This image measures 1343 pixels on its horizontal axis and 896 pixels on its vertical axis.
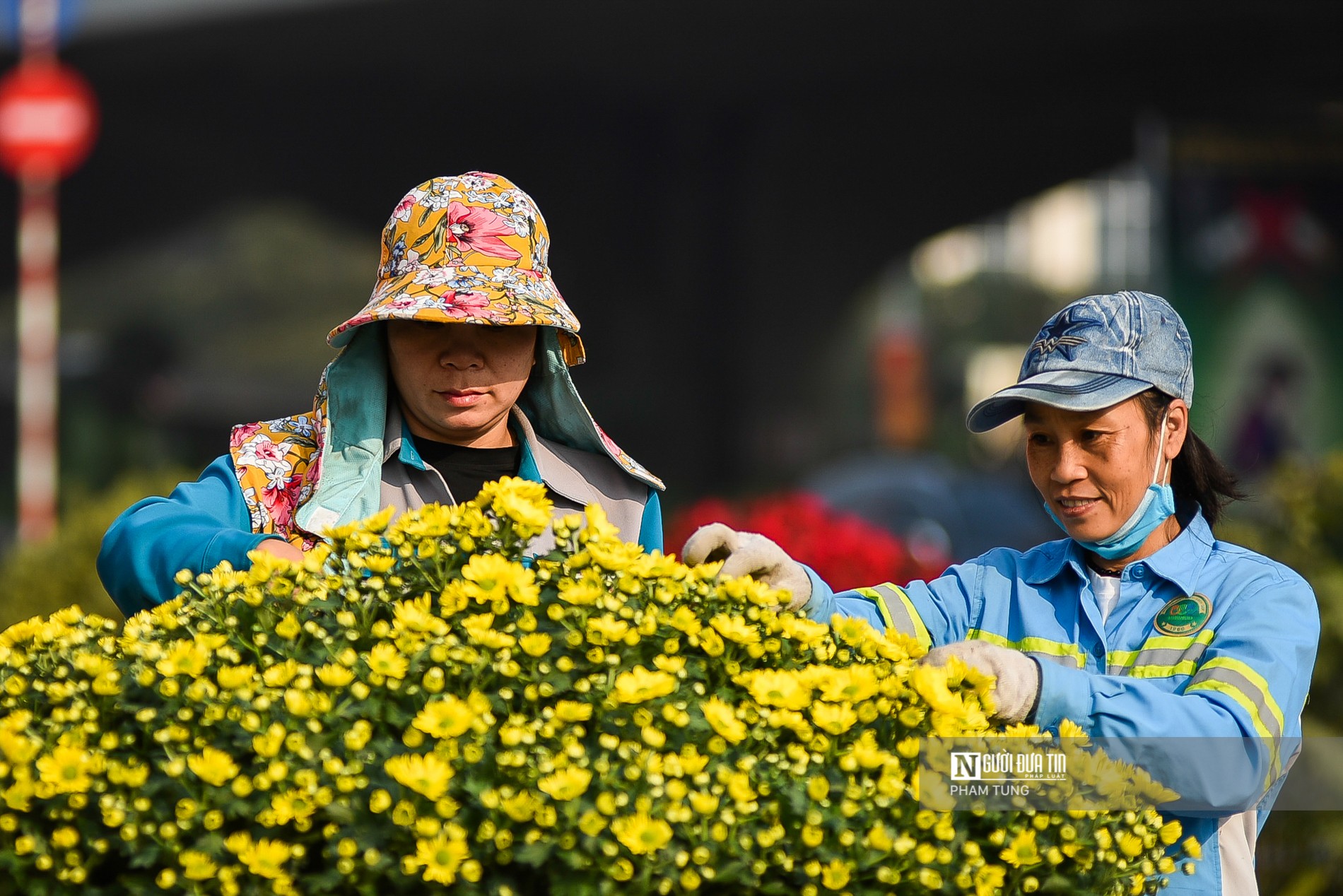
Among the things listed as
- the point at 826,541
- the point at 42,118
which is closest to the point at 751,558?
the point at 826,541

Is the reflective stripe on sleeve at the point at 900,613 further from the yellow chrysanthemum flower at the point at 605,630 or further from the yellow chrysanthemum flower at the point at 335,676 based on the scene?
the yellow chrysanthemum flower at the point at 335,676

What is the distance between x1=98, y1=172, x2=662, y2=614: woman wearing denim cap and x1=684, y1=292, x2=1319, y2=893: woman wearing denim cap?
49cm

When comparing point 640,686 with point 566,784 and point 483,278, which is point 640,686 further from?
point 483,278

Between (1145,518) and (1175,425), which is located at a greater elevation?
(1175,425)

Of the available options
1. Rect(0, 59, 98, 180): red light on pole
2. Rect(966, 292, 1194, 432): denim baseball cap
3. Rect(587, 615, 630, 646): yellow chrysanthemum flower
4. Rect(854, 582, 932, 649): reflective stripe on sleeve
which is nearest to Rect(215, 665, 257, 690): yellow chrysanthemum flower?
Rect(587, 615, 630, 646): yellow chrysanthemum flower

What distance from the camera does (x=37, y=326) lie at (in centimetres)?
947

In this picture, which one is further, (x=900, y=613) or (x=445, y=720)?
(x=900, y=613)

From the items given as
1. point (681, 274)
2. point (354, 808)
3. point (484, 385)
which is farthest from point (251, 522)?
point (681, 274)

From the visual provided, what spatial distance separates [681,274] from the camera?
11305 millimetres

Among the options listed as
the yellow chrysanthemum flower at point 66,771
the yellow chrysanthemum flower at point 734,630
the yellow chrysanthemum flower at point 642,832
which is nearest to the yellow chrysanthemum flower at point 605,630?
the yellow chrysanthemum flower at point 734,630

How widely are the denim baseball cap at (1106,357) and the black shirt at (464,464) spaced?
2.59 feet

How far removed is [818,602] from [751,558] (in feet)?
0.50

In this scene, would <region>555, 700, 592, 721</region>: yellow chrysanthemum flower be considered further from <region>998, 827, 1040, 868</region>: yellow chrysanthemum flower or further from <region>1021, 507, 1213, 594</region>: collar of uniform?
<region>1021, 507, 1213, 594</region>: collar of uniform

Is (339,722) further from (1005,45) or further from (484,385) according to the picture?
(1005,45)
